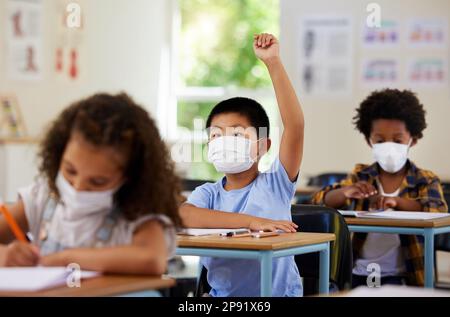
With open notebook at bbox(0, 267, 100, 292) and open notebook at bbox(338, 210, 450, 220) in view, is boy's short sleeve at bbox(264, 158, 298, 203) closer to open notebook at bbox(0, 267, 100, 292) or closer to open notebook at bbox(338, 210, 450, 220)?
open notebook at bbox(338, 210, 450, 220)

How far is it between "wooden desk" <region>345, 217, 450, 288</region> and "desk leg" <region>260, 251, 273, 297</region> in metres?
0.70

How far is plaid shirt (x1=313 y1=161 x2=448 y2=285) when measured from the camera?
9.06ft

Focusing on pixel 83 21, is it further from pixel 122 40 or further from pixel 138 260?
pixel 138 260

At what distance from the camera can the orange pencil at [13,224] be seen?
1426 millimetres

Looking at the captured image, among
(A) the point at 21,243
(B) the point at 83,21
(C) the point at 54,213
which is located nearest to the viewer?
(A) the point at 21,243

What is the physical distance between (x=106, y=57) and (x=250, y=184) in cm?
402

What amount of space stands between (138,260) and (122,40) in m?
5.03

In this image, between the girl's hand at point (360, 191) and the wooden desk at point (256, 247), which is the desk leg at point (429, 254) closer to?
the girl's hand at point (360, 191)

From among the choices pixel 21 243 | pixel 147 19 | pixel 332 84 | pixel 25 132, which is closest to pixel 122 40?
pixel 147 19

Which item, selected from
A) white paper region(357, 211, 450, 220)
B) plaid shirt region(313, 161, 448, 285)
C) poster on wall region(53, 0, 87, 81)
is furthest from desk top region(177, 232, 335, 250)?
poster on wall region(53, 0, 87, 81)

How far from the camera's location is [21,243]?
134 centimetres

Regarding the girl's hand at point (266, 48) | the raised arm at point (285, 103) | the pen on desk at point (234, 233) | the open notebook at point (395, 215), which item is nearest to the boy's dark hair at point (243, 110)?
the raised arm at point (285, 103)

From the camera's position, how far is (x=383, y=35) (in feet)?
17.3
